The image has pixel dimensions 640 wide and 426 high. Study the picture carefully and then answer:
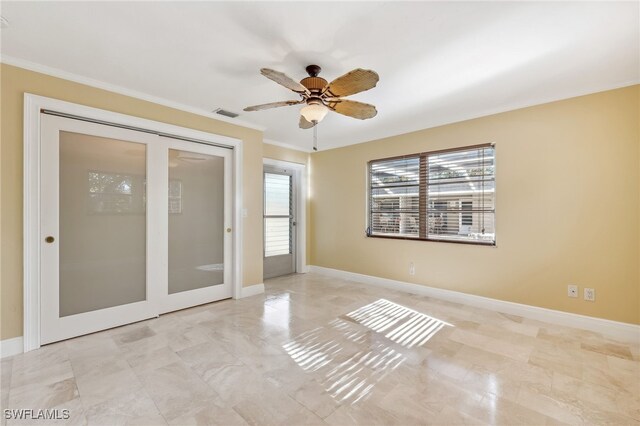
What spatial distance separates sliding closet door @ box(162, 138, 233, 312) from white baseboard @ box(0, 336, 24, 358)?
1.18 meters

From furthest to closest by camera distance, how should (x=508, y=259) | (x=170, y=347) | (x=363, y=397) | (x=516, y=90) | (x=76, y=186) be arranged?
(x=508, y=259), (x=516, y=90), (x=76, y=186), (x=170, y=347), (x=363, y=397)

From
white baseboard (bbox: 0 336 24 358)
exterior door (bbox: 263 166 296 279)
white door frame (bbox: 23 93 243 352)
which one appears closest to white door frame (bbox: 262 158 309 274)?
exterior door (bbox: 263 166 296 279)

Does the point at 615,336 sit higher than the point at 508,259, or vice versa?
the point at 508,259

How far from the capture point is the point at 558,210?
3.11 m

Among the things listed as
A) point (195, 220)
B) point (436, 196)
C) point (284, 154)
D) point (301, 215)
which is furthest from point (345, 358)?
point (284, 154)

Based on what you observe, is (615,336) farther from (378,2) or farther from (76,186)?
(76,186)

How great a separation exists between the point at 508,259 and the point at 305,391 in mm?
2900

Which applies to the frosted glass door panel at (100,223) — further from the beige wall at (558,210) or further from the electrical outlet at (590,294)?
the electrical outlet at (590,294)

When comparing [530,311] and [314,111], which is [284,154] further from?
[530,311]

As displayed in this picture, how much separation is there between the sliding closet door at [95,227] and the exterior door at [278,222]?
216 cm

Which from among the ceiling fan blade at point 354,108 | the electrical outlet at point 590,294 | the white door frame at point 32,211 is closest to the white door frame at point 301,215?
the ceiling fan blade at point 354,108

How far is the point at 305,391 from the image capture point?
194 centimetres

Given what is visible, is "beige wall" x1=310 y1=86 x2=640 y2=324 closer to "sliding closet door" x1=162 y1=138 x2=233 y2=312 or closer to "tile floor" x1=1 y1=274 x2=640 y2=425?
"tile floor" x1=1 y1=274 x2=640 y2=425

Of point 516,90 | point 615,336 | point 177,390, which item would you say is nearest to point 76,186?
point 177,390
